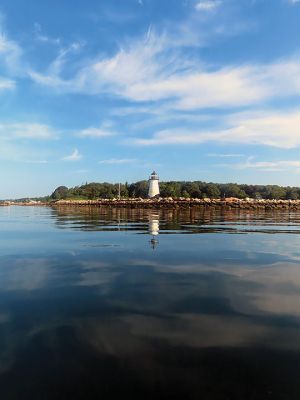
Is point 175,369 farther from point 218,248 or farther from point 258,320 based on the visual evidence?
point 218,248

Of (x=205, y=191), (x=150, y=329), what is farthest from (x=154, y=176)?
(x=150, y=329)

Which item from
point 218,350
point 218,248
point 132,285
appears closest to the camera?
point 218,350

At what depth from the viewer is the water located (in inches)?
191

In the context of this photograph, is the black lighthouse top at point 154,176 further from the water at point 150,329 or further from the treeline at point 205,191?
the water at point 150,329

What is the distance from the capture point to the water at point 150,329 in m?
4.86

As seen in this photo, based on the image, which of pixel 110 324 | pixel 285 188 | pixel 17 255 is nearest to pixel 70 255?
pixel 17 255

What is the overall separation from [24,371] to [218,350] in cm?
301

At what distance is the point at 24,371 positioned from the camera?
17.0 feet

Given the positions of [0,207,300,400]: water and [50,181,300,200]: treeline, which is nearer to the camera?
[0,207,300,400]: water

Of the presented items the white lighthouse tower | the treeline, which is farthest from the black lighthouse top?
the treeline

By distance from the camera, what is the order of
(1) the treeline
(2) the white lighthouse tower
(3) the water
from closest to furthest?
(3) the water < (2) the white lighthouse tower < (1) the treeline

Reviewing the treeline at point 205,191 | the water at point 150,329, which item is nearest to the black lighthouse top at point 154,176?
the treeline at point 205,191

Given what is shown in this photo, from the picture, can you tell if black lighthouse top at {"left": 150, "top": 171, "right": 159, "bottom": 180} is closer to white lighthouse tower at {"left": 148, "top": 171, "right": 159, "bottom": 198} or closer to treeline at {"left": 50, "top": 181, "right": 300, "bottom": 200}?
white lighthouse tower at {"left": 148, "top": 171, "right": 159, "bottom": 198}

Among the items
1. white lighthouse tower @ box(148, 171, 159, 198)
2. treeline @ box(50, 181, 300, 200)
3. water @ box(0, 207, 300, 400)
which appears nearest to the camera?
water @ box(0, 207, 300, 400)
